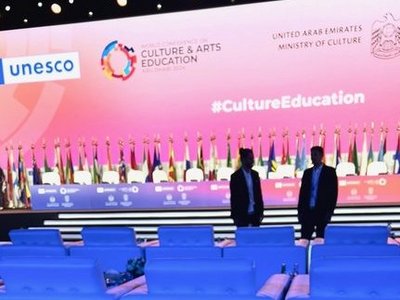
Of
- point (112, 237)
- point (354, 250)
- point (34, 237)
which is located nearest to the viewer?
point (354, 250)

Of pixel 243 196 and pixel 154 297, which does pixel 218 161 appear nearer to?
pixel 243 196

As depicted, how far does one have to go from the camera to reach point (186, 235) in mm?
3646

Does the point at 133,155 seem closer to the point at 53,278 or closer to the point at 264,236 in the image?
the point at 264,236

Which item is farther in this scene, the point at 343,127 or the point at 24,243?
the point at 343,127

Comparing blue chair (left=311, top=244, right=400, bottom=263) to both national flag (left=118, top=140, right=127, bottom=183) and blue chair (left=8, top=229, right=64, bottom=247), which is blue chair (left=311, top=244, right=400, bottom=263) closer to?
blue chair (left=8, top=229, right=64, bottom=247)

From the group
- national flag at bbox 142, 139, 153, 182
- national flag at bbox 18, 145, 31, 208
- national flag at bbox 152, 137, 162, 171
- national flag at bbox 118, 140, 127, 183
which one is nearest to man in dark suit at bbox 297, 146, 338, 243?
national flag at bbox 152, 137, 162, 171

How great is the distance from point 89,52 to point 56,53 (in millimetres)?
536

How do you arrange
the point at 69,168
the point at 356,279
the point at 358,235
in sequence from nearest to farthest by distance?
the point at 356,279, the point at 358,235, the point at 69,168

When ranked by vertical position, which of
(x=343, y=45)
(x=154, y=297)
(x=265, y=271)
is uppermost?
(x=343, y=45)

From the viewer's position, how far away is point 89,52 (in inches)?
289

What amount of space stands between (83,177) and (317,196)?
4.01 meters

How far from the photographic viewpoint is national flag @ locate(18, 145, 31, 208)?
303 inches

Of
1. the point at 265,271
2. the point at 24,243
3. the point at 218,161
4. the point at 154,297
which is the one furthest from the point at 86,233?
the point at 218,161

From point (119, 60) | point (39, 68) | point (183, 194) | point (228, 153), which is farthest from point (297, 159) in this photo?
point (39, 68)
